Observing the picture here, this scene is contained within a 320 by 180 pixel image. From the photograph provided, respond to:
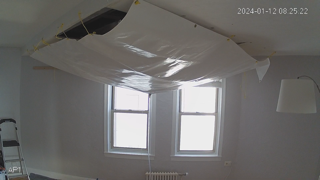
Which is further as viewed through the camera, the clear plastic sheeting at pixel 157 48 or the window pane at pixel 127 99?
the window pane at pixel 127 99

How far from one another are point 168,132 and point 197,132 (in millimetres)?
558

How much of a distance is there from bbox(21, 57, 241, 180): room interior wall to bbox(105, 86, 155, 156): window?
18 cm

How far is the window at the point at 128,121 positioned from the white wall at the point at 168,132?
206 mm

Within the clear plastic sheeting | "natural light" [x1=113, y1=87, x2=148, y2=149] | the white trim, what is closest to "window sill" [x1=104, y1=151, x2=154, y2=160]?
"natural light" [x1=113, y1=87, x2=148, y2=149]

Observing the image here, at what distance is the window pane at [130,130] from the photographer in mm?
2736

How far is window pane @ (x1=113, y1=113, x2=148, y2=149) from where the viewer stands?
8.98 feet

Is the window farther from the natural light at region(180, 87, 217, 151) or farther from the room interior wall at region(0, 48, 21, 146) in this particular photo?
the room interior wall at region(0, 48, 21, 146)

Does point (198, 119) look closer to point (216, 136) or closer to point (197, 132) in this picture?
point (197, 132)

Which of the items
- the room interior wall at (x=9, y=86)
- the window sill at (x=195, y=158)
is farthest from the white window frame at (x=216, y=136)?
the room interior wall at (x=9, y=86)

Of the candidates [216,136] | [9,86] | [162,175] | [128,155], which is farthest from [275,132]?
[9,86]

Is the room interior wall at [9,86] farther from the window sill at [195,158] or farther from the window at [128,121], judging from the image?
the window sill at [195,158]

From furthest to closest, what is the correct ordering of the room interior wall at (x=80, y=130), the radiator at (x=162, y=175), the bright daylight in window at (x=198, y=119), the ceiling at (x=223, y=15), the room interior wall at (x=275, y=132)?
the bright daylight in window at (x=198, y=119)
the room interior wall at (x=80, y=130)
the radiator at (x=162, y=175)
the room interior wall at (x=275, y=132)
the ceiling at (x=223, y=15)

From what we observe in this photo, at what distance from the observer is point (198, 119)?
2.67 m

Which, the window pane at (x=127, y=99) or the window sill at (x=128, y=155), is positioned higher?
the window pane at (x=127, y=99)
